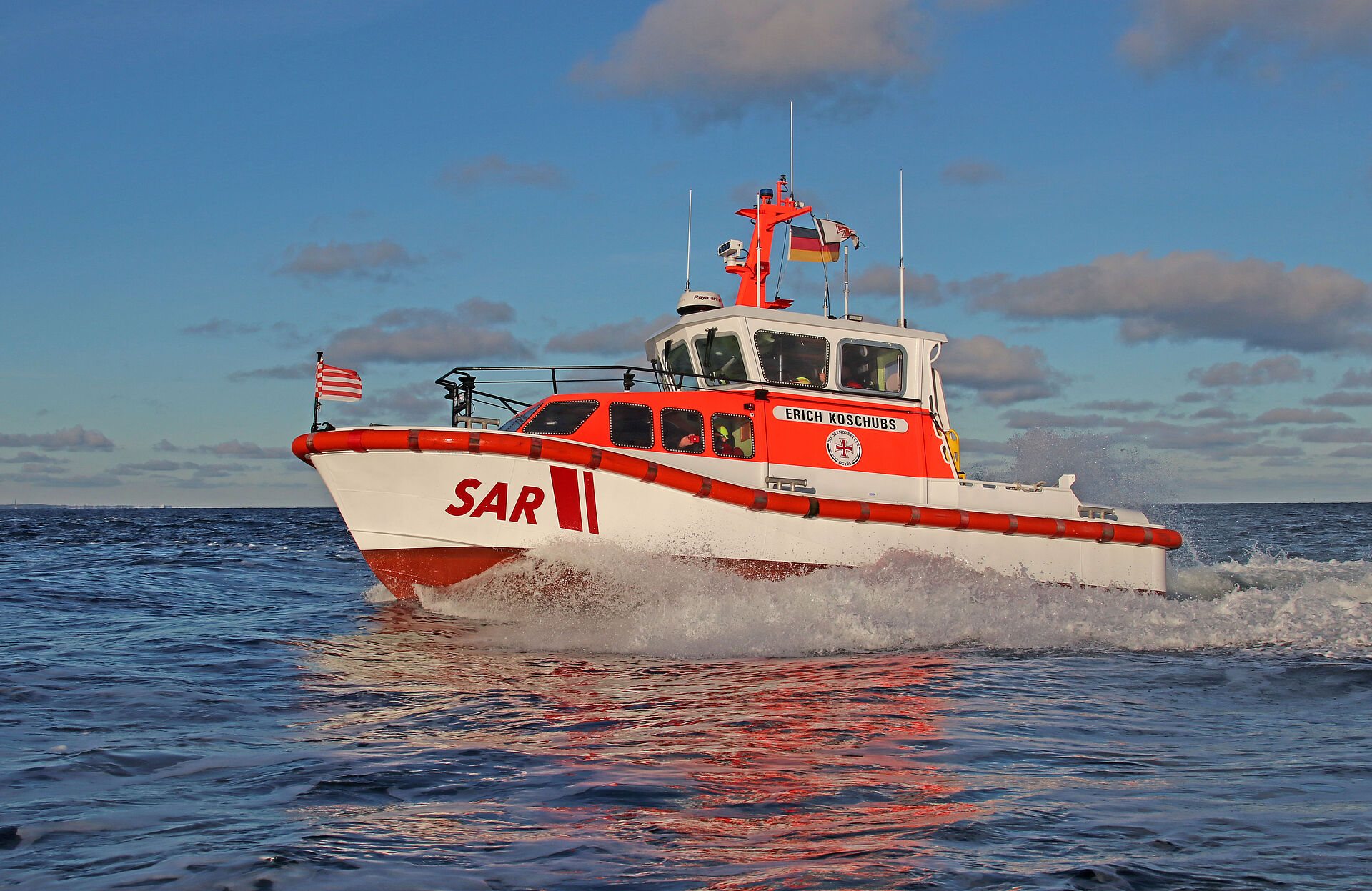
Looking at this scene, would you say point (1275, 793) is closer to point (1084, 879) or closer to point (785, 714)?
point (1084, 879)

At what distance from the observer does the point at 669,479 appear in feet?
26.5

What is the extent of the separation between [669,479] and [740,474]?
93 cm

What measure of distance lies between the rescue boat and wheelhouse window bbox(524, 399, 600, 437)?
2 cm

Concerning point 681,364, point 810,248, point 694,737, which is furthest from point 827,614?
point 810,248

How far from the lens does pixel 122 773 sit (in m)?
3.92

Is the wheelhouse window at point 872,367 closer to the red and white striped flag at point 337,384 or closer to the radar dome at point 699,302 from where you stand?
the radar dome at point 699,302

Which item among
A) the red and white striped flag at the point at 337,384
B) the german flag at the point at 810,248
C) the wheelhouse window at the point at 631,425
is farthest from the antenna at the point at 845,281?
the red and white striped flag at the point at 337,384

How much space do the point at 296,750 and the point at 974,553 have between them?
6552 millimetres

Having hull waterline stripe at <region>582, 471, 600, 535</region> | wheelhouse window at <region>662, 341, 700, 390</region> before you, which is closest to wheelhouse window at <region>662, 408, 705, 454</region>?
wheelhouse window at <region>662, 341, 700, 390</region>

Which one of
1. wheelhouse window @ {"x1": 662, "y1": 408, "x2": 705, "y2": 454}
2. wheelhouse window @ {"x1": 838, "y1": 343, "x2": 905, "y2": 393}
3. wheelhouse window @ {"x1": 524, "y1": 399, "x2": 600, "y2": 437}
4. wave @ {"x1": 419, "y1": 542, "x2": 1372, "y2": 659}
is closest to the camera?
wave @ {"x1": 419, "y1": 542, "x2": 1372, "y2": 659}

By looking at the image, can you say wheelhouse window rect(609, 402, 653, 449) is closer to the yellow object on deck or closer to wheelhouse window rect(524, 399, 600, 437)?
wheelhouse window rect(524, 399, 600, 437)

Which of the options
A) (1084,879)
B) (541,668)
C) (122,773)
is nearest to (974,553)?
(541,668)

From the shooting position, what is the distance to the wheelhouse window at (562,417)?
8.49 meters

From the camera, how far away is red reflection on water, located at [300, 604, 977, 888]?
3.13m
